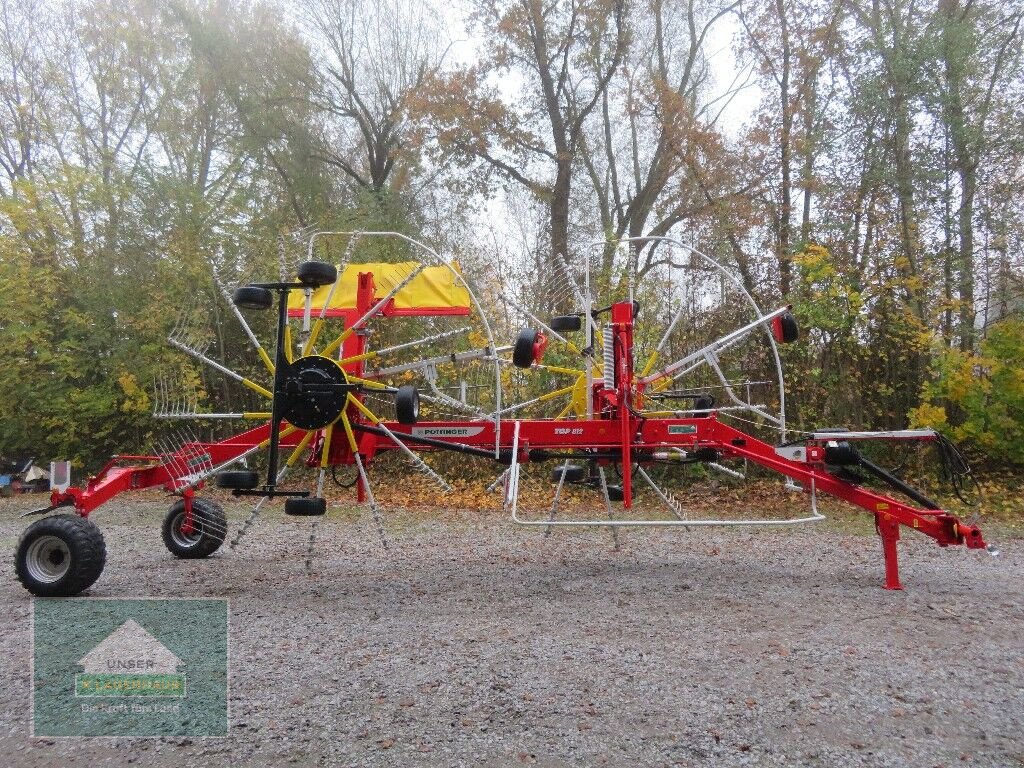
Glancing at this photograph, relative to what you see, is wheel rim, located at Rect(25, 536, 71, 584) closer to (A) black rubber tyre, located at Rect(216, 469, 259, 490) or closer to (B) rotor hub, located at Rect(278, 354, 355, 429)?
(A) black rubber tyre, located at Rect(216, 469, 259, 490)

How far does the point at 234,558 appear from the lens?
7551mm

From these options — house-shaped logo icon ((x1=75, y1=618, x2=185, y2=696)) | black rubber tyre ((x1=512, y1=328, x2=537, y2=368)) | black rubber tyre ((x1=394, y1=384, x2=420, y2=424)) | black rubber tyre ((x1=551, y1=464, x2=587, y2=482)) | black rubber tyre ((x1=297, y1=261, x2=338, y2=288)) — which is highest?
black rubber tyre ((x1=297, y1=261, x2=338, y2=288))

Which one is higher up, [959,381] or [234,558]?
[959,381]

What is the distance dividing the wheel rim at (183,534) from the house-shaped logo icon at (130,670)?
3.24m

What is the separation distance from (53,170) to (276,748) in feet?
61.7

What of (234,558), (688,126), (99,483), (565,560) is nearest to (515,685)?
(565,560)

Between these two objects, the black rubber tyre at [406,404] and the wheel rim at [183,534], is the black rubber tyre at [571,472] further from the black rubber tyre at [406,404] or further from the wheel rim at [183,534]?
the wheel rim at [183,534]

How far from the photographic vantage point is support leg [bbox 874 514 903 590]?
18.8ft

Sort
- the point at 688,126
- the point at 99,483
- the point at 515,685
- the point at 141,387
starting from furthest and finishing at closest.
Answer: the point at 688,126 < the point at 141,387 < the point at 99,483 < the point at 515,685

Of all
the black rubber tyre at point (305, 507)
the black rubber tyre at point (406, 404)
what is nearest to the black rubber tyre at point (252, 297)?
the black rubber tyre at point (406, 404)

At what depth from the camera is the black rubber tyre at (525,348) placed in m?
5.71

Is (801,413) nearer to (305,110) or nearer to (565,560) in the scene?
(565,560)

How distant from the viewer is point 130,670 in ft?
12.5

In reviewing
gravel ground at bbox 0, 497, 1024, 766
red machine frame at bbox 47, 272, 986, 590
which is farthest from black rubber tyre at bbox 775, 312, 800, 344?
gravel ground at bbox 0, 497, 1024, 766
